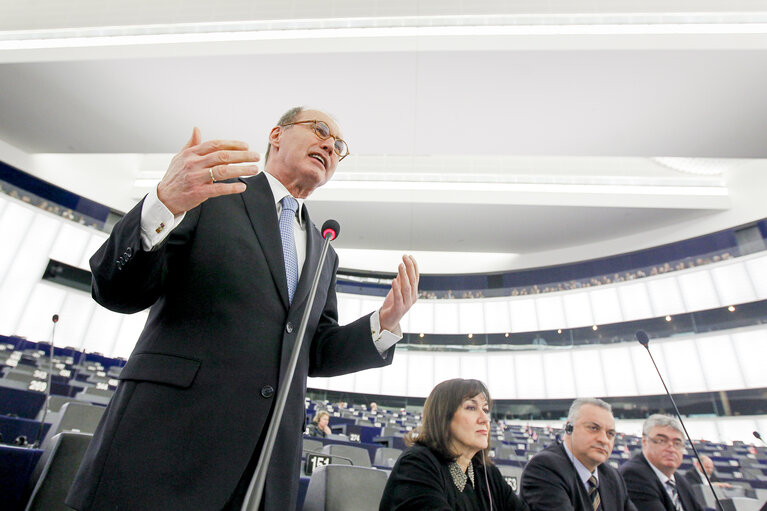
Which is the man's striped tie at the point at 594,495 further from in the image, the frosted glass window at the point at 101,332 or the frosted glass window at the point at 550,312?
the frosted glass window at the point at 101,332

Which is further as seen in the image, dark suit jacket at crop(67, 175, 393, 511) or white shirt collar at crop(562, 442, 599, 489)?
white shirt collar at crop(562, 442, 599, 489)

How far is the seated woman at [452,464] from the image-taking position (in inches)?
65.2

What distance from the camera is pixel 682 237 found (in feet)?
32.7

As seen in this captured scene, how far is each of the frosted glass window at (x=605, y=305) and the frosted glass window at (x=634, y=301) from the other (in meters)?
0.14

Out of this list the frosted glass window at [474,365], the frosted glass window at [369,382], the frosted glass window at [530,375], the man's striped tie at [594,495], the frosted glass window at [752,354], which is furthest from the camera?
the frosted glass window at [369,382]

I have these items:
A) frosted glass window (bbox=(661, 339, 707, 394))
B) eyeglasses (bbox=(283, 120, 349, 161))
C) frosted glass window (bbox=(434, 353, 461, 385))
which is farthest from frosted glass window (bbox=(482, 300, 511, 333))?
eyeglasses (bbox=(283, 120, 349, 161))

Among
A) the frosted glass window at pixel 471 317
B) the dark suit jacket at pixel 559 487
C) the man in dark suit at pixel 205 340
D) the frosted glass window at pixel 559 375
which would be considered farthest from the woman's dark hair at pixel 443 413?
the frosted glass window at pixel 471 317

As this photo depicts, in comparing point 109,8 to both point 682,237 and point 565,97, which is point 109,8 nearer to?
point 565,97

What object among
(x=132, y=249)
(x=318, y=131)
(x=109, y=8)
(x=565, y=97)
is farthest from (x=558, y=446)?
(x=109, y=8)

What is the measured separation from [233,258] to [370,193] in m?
8.63

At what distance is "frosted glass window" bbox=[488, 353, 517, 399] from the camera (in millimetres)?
10656

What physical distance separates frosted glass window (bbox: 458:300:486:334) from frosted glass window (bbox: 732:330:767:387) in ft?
18.5

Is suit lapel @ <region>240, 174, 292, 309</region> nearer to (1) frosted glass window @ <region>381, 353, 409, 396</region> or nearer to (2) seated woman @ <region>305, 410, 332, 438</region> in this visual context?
(2) seated woman @ <region>305, 410, 332, 438</region>

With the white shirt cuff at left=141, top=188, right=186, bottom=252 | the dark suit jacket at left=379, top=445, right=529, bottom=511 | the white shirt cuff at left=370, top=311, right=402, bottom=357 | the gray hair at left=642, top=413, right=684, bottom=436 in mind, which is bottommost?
the dark suit jacket at left=379, top=445, right=529, bottom=511
